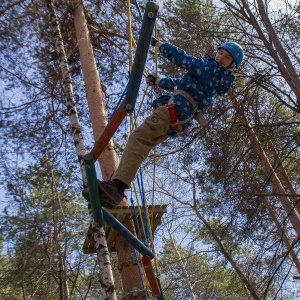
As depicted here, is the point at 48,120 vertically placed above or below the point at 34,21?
below

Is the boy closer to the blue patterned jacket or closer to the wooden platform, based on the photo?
the blue patterned jacket

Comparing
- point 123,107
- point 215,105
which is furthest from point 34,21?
point 123,107

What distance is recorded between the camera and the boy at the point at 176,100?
118 inches

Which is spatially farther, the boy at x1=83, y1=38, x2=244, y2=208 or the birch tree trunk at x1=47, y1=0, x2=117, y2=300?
the birch tree trunk at x1=47, y1=0, x2=117, y2=300

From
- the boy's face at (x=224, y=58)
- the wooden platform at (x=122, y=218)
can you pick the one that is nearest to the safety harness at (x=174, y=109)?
the boy's face at (x=224, y=58)

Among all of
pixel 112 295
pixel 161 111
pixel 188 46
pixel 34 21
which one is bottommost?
pixel 112 295

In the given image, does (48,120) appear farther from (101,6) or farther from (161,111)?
(161,111)

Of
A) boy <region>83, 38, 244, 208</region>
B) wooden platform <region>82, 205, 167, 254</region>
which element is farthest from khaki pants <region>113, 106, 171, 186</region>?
wooden platform <region>82, 205, 167, 254</region>

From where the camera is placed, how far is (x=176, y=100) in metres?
3.21

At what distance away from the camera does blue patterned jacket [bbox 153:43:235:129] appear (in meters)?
3.14

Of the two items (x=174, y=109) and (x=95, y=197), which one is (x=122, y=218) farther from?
(x=95, y=197)

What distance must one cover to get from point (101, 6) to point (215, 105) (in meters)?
2.86

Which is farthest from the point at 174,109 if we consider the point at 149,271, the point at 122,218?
the point at 122,218

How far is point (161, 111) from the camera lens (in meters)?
3.19
